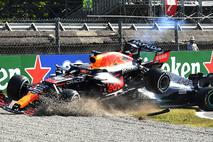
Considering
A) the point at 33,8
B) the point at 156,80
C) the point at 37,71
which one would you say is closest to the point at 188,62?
the point at 37,71

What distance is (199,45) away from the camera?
21.9m

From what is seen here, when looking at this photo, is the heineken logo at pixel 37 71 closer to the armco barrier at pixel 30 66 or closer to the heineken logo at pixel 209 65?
the armco barrier at pixel 30 66

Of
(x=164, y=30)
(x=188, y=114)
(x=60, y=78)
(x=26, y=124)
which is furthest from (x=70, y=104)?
(x=164, y=30)

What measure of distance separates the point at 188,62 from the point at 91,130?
10093mm

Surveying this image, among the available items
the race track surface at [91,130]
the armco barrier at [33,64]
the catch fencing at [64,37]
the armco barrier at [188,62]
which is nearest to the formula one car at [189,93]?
the race track surface at [91,130]

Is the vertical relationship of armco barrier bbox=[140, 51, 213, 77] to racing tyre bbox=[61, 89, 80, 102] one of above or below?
below

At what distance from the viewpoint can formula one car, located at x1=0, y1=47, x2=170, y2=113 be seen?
11617 millimetres

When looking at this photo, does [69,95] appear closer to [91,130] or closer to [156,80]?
[91,130]

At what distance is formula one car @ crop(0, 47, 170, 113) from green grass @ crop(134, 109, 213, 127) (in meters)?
0.65

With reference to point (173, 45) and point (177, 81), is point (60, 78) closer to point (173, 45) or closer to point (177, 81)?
point (177, 81)

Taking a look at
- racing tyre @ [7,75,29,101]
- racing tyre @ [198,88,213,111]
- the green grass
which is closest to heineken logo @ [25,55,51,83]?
racing tyre @ [7,75,29,101]

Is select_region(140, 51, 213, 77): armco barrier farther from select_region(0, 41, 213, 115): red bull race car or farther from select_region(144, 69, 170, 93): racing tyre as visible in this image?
select_region(144, 69, 170, 93): racing tyre

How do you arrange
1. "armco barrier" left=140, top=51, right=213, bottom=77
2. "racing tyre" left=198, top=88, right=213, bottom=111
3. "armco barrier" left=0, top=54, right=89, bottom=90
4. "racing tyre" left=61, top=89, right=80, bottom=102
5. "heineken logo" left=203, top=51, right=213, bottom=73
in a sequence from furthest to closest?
"heineken logo" left=203, top=51, right=213, bottom=73 → "armco barrier" left=140, top=51, right=213, bottom=77 → "armco barrier" left=0, top=54, right=89, bottom=90 → "racing tyre" left=198, top=88, right=213, bottom=111 → "racing tyre" left=61, top=89, right=80, bottom=102

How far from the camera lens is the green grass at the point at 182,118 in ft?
36.1
